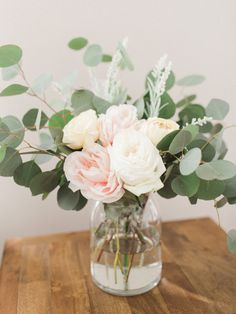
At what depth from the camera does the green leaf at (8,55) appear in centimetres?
75

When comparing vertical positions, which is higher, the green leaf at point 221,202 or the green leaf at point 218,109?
the green leaf at point 218,109

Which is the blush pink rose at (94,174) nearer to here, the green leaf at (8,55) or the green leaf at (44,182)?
the green leaf at (44,182)

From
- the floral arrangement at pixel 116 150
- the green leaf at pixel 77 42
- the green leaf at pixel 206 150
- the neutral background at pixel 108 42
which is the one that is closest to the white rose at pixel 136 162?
the floral arrangement at pixel 116 150

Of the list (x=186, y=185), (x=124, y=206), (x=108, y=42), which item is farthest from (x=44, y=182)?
(x=108, y=42)

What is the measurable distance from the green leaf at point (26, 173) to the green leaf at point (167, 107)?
28cm

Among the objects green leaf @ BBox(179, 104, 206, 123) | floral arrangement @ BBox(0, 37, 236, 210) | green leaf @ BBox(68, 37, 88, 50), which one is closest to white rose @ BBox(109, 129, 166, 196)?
floral arrangement @ BBox(0, 37, 236, 210)

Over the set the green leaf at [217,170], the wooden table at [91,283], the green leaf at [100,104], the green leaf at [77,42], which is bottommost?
the wooden table at [91,283]

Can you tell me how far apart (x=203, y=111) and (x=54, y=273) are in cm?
53

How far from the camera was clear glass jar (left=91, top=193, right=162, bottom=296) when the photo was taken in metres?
0.83

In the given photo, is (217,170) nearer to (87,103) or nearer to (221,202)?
(221,202)

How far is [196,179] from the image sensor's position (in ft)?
2.22

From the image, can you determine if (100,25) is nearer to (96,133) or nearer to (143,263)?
(96,133)

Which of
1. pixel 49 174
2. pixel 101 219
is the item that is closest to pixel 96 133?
pixel 49 174

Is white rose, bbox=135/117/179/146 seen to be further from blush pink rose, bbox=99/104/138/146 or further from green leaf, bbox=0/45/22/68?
green leaf, bbox=0/45/22/68
